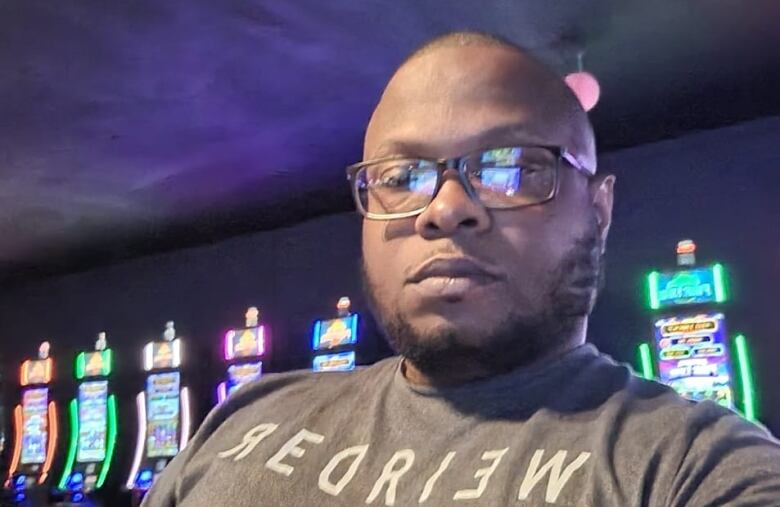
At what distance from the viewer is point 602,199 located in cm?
103

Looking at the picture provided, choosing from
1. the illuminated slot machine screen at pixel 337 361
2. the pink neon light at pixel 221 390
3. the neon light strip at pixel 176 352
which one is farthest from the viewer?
the neon light strip at pixel 176 352

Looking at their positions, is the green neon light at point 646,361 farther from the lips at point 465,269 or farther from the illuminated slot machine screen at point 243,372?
the lips at point 465,269

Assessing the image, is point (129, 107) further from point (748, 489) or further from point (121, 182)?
point (748, 489)

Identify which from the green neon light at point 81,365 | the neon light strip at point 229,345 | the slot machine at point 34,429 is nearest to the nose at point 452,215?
the neon light strip at point 229,345

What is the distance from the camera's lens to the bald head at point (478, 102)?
958 mm

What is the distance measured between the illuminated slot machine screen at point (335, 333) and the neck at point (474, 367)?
3059mm

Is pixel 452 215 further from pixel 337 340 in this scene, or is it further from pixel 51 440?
pixel 51 440

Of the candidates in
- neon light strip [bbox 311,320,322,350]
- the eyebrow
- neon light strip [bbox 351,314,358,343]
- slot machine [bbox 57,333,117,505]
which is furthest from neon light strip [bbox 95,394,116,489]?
the eyebrow

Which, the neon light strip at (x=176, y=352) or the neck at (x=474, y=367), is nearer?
the neck at (x=474, y=367)

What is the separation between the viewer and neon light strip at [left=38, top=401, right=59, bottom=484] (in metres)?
5.18

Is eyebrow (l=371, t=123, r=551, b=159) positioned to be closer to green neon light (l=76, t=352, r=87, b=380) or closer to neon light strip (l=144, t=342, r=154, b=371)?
neon light strip (l=144, t=342, r=154, b=371)

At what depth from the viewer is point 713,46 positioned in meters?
2.66

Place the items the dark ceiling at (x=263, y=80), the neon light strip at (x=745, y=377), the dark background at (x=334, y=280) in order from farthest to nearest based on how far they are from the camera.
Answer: the dark background at (x=334, y=280), the neon light strip at (x=745, y=377), the dark ceiling at (x=263, y=80)

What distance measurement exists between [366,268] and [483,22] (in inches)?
64.0
